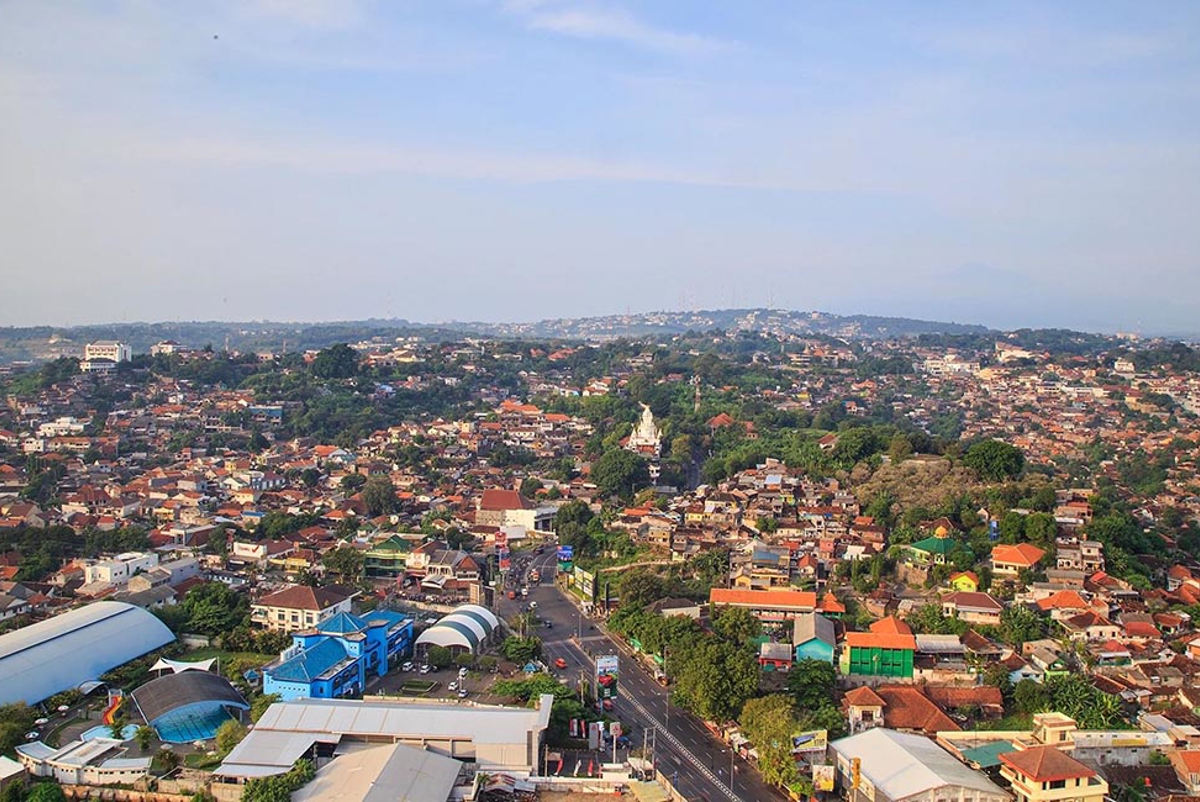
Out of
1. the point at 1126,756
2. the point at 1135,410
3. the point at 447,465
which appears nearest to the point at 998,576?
the point at 1126,756

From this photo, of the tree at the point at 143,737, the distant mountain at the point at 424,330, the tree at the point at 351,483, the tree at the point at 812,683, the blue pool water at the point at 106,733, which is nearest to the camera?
the tree at the point at 143,737

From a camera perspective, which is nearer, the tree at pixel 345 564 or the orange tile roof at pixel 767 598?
the orange tile roof at pixel 767 598

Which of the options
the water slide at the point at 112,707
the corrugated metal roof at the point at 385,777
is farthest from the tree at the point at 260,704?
the corrugated metal roof at the point at 385,777

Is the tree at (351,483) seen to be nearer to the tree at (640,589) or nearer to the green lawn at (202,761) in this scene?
the tree at (640,589)

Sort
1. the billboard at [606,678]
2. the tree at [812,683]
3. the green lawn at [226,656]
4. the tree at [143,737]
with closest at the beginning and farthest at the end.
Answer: the tree at [143,737]
the tree at [812,683]
the billboard at [606,678]
the green lawn at [226,656]

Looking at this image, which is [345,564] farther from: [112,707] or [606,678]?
[606,678]

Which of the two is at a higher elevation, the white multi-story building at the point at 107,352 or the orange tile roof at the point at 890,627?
the white multi-story building at the point at 107,352

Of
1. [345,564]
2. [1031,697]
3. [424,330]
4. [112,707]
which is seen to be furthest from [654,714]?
[424,330]
